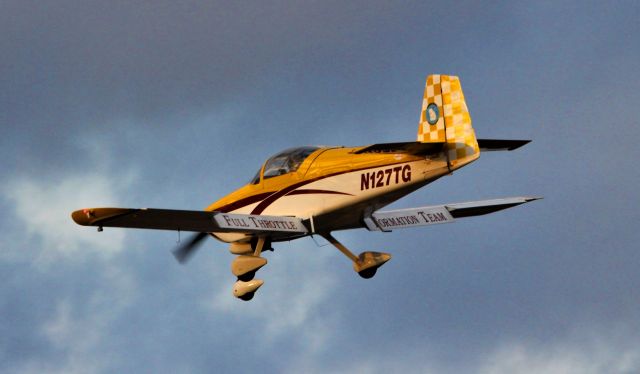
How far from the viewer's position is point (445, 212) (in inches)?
952

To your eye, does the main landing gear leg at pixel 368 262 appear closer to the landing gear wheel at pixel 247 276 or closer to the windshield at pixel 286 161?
the windshield at pixel 286 161

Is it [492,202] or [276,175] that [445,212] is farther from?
[276,175]

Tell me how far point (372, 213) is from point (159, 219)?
4748mm

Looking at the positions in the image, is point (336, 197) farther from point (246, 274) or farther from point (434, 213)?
point (434, 213)

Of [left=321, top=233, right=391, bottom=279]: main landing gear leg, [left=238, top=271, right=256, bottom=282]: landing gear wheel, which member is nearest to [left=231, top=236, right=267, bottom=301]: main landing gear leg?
[left=238, top=271, right=256, bottom=282]: landing gear wheel

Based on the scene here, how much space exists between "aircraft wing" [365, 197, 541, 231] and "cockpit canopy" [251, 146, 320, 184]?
180cm

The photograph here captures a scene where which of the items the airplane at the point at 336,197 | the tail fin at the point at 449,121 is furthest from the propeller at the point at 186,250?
the tail fin at the point at 449,121

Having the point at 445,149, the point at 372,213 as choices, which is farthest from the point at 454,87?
the point at 372,213

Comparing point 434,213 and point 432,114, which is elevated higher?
point 432,114

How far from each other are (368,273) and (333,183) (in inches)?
94.4

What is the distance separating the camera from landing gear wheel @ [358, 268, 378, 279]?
75.8ft

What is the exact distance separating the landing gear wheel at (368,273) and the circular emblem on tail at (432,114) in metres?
3.78

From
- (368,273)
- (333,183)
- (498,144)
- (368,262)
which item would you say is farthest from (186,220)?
(498,144)

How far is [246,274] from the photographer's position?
22469 millimetres
